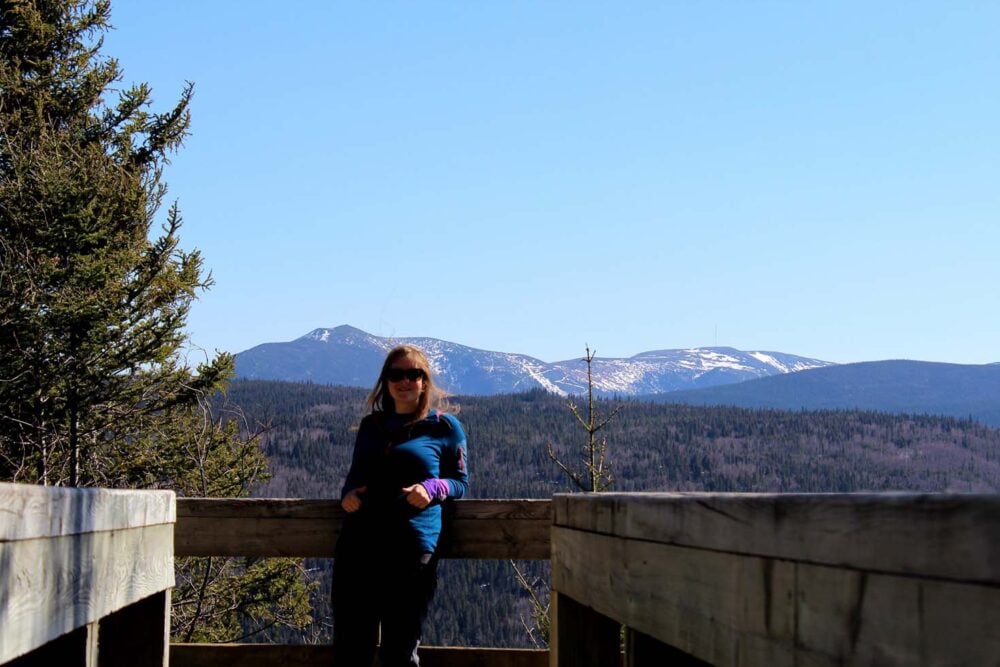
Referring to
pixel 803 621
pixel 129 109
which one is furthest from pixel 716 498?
pixel 129 109

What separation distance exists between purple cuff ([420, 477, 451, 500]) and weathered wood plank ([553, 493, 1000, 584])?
6.78 feet

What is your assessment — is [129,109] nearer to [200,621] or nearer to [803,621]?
[200,621]

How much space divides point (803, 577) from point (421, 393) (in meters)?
3.15

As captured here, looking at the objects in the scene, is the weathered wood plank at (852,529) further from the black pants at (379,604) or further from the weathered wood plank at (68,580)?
the black pants at (379,604)

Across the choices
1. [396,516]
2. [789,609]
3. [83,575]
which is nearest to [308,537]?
[396,516]

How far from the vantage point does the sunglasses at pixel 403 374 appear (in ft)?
15.5

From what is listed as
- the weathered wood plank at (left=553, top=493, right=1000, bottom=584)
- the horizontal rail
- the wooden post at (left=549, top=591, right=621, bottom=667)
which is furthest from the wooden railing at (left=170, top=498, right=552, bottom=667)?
the weathered wood plank at (left=553, top=493, right=1000, bottom=584)

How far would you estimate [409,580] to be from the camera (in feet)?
14.4

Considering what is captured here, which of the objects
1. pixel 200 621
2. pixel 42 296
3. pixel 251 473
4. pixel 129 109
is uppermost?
pixel 129 109

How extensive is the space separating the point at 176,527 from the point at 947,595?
4015 mm

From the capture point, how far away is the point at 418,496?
14.6 ft

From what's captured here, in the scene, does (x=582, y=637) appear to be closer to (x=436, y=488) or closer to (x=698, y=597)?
(x=436, y=488)

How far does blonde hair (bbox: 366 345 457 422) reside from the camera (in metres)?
4.76

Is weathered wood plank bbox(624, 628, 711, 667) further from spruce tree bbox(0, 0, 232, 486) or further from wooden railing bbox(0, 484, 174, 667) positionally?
spruce tree bbox(0, 0, 232, 486)
